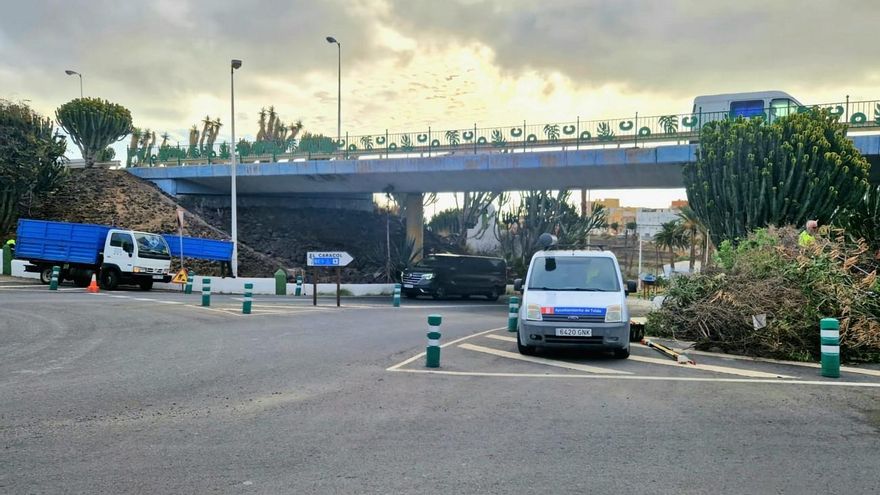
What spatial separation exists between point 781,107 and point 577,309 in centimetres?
1800

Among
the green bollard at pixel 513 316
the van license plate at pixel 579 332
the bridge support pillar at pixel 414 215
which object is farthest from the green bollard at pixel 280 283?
the van license plate at pixel 579 332

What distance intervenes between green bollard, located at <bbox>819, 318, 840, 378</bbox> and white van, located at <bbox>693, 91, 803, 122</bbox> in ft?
55.7

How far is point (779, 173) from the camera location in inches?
794

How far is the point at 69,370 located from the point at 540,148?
2156cm

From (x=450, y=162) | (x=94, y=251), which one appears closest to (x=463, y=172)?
(x=450, y=162)

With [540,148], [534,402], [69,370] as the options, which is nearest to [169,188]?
[540,148]

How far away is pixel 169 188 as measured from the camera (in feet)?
130

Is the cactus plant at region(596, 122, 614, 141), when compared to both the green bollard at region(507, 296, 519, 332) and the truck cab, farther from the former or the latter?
the truck cab

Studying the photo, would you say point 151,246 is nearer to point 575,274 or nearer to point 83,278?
point 83,278

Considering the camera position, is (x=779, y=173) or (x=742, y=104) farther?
(x=742, y=104)

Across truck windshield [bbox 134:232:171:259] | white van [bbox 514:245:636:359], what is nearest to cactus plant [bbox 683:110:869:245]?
white van [bbox 514:245:636:359]

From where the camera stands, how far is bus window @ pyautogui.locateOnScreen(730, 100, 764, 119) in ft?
82.3

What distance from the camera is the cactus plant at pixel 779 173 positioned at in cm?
1955

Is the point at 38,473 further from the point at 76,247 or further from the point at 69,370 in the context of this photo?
→ the point at 76,247
